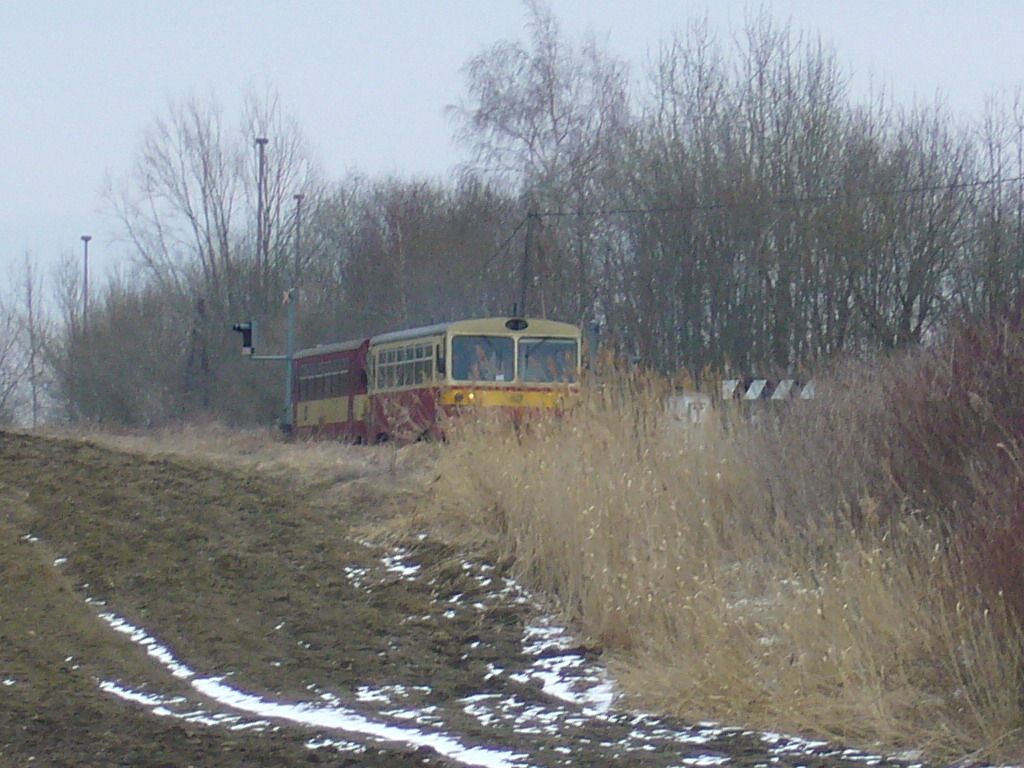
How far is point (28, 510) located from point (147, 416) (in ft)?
120

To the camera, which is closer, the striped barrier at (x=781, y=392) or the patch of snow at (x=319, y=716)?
the patch of snow at (x=319, y=716)

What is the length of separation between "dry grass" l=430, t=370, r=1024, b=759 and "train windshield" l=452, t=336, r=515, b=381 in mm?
9654

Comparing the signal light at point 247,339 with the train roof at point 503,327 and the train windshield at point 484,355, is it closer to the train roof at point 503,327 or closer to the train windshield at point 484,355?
the train roof at point 503,327

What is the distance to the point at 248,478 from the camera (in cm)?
1656

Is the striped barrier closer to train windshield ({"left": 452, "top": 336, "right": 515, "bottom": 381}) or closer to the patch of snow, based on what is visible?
the patch of snow

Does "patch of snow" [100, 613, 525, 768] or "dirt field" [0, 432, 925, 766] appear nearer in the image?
"patch of snow" [100, 613, 525, 768]

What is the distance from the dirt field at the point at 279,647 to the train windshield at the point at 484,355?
308 inches

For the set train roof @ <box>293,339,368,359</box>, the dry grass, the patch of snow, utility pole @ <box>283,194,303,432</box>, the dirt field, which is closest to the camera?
the patch of snow

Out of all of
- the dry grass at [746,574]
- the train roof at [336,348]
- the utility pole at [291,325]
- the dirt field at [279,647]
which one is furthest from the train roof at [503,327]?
the dry grass at [746,574]

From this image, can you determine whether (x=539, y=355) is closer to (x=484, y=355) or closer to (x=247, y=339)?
(x=484, y=355)

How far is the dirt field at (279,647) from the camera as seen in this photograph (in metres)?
7.14

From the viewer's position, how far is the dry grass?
7.32 metres

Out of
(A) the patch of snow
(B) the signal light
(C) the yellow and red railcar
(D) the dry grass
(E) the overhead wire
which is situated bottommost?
(A) the patch of snow

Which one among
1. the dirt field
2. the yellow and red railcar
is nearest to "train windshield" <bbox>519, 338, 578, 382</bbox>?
the yellow and red railcar
